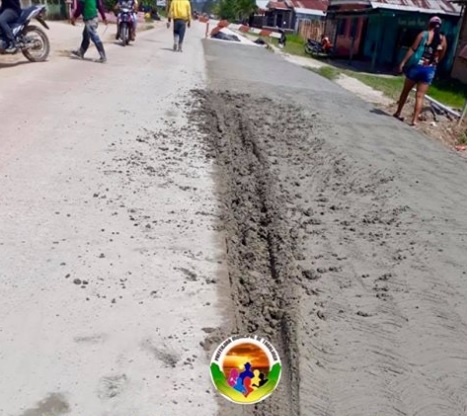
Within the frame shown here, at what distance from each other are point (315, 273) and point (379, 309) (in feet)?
1.78

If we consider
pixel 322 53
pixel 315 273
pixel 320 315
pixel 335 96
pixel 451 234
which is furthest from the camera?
pixel 322 53

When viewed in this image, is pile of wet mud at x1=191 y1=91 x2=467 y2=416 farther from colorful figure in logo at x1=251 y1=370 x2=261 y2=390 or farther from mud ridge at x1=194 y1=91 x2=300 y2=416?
colorful figure in logo at x1=251 y1=370 x2=261 y2=390

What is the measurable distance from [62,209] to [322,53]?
27.3m

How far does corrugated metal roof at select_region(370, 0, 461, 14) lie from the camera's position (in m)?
21.5

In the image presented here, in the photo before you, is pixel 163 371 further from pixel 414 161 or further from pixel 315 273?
pixel 414 161

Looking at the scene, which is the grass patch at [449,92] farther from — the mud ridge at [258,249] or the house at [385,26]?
the mud ridge at [258,249]

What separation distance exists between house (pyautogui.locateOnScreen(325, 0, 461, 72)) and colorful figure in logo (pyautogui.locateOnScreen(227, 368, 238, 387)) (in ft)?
72.6

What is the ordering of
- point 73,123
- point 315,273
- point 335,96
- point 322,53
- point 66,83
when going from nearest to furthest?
point 315,273 < point 73,123 < point 66,83 < point 335,96 < point 322,53

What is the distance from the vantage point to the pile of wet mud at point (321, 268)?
8.59ft

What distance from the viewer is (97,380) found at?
248 cm

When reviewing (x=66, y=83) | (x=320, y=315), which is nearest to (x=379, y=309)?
(x=320, y=315)

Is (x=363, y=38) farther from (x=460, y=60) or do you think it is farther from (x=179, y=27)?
(x=179, y=27)

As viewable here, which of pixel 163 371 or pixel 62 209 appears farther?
pixel 62 209

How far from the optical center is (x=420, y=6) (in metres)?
21.8
